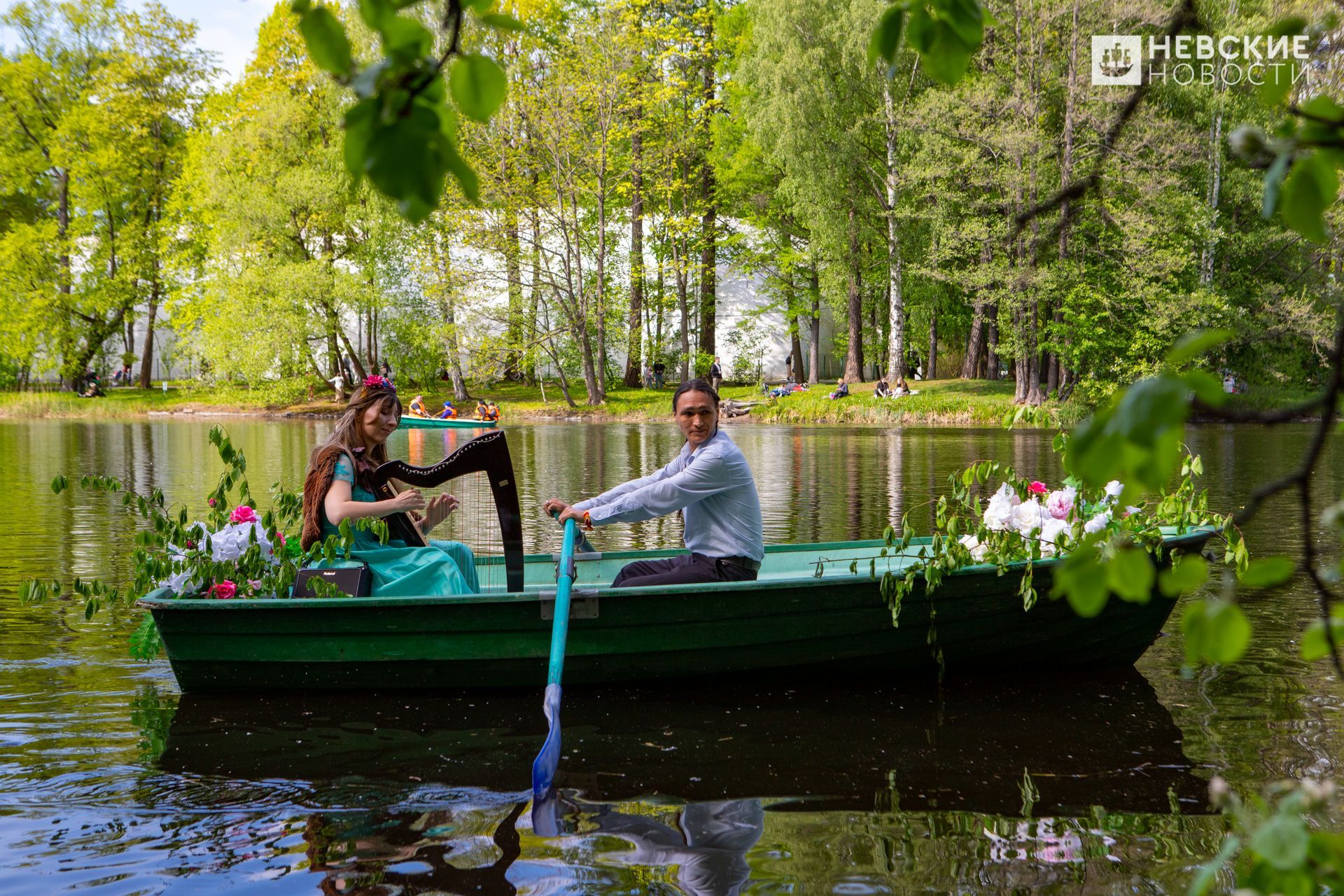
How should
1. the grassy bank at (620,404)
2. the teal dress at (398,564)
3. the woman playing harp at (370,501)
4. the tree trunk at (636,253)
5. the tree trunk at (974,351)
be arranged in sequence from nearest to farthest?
the woman playing harp at (370,501) → the teal dress at (398,564) → the grassy bank at (620,404) → the tree trunk at (974,351) → the tree trunk at (636,253)

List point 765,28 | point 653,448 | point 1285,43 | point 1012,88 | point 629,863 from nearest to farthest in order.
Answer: point 1285,43
point 629,863
point 653,448
point 1012,88
point 765,28

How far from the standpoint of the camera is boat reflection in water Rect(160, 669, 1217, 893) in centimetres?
353

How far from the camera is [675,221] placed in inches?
1199

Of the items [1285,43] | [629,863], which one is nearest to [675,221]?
[629,863]

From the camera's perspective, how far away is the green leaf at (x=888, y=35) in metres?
1.25

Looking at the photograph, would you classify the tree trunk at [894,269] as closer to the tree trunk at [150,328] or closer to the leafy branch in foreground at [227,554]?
the leafy branch in foreground at [227,554]

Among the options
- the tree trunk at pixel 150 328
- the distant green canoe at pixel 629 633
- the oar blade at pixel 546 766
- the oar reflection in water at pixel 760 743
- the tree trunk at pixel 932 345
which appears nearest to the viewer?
the oar blade at pixel 546 766

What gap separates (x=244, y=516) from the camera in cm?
535

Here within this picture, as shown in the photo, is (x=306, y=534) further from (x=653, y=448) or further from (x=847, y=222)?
(x=847, y=222)

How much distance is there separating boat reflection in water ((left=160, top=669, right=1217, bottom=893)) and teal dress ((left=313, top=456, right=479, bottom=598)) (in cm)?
52

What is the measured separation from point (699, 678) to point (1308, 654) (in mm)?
4349

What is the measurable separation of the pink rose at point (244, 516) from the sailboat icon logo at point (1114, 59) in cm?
2152

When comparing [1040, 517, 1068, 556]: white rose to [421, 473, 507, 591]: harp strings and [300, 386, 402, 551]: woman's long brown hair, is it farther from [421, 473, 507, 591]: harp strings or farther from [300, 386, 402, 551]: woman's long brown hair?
[300, 386, 402, 551]: woman's long brown hair

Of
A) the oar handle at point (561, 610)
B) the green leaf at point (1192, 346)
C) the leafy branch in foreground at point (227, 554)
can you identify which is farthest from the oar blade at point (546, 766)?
the green leaf at point (1192, 346)
